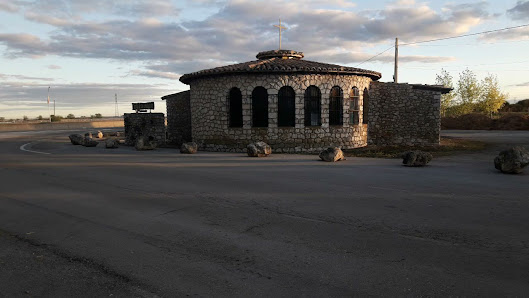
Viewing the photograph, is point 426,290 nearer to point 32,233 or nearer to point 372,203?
point 372,203

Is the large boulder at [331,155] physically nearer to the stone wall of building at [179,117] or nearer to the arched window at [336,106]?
the arched window at [336,106]

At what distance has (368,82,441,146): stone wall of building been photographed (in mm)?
19422

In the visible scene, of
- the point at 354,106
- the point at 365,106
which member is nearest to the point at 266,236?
the point at 354,106

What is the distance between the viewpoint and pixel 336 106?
17922 millimetres

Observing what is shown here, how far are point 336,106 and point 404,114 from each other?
4435 mm

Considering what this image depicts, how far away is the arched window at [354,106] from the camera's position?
18328 mm

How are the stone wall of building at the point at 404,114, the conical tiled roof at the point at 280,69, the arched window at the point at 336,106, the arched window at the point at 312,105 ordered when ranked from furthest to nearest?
the stone wall of building at the point at 404,114, the arched window at the point at 336,106, the arched window at the point at 312,105, the conical tiled roof at the point at 280,69

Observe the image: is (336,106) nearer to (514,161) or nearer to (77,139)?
(514,161)

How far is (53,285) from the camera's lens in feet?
12.3

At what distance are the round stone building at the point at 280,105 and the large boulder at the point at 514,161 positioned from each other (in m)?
8.20

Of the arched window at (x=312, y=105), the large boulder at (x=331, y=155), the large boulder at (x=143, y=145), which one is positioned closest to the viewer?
the large boulder at (x=331, y=155)

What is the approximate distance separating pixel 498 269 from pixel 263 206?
12.4ft

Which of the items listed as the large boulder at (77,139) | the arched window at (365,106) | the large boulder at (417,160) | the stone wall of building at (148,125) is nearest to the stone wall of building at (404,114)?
the arched window at (365,106)

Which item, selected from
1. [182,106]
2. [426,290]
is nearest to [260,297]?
[426,290]
